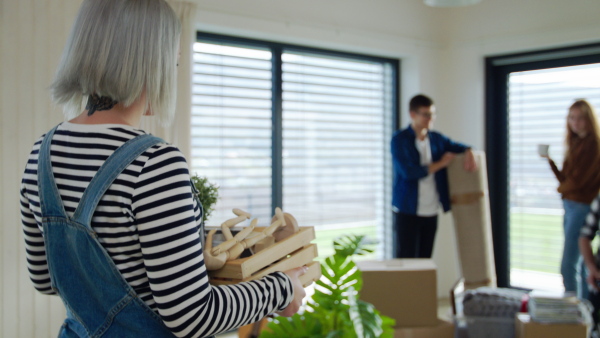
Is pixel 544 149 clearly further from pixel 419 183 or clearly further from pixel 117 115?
pixel 117 115

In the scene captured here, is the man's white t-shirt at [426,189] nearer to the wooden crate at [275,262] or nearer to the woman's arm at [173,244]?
the wooden crate at [275,262]

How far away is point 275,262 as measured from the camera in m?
1.02

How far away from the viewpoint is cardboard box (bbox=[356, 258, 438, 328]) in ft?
8.86

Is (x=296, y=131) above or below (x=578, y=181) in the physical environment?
above

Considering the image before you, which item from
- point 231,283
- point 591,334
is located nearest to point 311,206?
point 591,334

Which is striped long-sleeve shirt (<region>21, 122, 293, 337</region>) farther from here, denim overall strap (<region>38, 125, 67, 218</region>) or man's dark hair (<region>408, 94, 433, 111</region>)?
man's dark hair (<region>408, 94, 433, 111</region>)

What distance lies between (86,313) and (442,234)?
13.6 feet

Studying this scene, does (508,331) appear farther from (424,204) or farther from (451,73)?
(451,73)

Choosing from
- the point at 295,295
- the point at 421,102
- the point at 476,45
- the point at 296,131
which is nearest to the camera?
the point at 295,295

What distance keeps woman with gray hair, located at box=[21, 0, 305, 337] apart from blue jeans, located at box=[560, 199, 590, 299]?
310 cm

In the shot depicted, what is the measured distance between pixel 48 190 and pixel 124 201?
0.47 feet

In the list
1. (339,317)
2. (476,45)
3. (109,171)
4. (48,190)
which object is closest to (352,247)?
(339,317)

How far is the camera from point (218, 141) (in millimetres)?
3621

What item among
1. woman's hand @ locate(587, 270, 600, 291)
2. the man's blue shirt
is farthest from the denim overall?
the man's blue shirt
